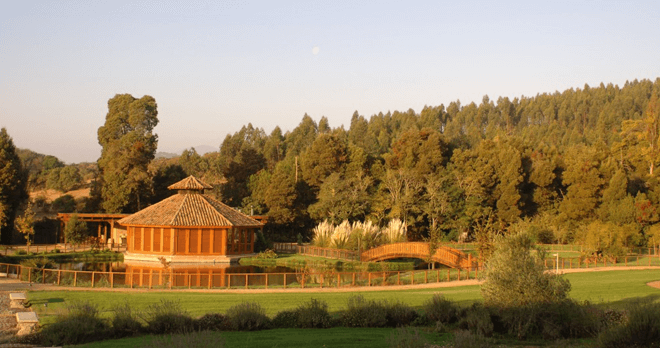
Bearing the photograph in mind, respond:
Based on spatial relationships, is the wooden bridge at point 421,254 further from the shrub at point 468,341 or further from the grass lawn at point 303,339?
the shrub at point 468,341

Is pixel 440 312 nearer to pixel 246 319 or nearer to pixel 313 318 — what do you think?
pixel 313 318

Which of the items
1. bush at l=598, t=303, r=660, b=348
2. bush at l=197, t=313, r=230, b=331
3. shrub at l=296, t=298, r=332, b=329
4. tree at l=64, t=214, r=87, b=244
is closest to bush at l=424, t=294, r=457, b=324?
shrub at l=296, t=298, r=332, b=329

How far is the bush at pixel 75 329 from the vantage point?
42.5 ft

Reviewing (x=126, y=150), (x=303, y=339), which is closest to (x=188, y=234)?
(x=126, y=150)

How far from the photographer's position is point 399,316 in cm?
1473

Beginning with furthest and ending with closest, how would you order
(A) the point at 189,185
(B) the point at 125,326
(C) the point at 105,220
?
(C) the point at 105,220, (A) the point at 189,185, (B) the point at 125,326

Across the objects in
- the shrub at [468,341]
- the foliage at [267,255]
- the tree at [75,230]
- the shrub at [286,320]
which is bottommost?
the shrub at [286,320]

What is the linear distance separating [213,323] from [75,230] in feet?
92.8

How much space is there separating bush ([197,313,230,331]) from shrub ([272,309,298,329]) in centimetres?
111

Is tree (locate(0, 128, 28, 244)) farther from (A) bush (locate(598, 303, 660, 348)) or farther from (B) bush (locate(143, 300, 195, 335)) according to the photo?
(A) bush (locate(598, 303, 660, 348))

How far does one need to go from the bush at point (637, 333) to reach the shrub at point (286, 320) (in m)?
6.43

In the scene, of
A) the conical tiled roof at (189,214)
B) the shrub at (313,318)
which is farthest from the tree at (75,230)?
the shrub at (313,318)

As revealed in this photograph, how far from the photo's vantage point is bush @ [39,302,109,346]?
1295 cm

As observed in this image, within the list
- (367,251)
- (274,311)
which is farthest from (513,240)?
(367,251)
